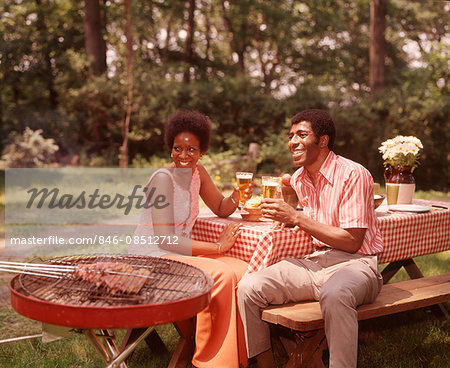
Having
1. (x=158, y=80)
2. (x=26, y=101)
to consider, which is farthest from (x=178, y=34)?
(x=158, y=80)

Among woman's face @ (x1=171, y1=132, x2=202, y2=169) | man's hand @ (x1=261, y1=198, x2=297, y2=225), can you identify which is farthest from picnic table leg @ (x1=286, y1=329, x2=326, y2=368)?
woman's face @ (x1=171, y1=132, x2=202, y2=169)

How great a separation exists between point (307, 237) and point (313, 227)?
1.17 feet

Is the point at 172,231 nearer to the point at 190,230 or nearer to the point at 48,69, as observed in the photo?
the point at 190,230

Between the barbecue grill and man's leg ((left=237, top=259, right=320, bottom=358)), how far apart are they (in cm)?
52

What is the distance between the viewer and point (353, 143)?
1616 centimetres

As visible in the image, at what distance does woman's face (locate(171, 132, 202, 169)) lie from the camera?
3.80m

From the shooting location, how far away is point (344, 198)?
3.23 m

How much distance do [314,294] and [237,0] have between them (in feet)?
73.6

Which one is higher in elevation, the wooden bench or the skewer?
the skewer

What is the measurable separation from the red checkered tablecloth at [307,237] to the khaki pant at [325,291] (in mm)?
103

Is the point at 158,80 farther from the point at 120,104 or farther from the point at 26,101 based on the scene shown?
the point at 26,101

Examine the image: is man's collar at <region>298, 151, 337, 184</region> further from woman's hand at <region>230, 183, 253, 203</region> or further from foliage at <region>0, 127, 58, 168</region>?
foliage at <region>0, 127, 58, 168</region>

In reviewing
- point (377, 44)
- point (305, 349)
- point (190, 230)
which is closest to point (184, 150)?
point (190, 230)

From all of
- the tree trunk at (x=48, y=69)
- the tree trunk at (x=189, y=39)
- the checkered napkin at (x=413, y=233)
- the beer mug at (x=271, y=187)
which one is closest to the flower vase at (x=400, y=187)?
the checkered napkin at (x=413, y=233)
